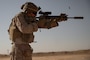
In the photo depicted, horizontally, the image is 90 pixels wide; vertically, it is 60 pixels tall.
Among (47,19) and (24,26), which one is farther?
(47,19)

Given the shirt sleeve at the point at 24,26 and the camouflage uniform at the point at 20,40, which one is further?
the camouflage uniform at the point at 20,40

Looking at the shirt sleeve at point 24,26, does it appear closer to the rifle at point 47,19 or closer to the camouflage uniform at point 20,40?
the camouflage uniform at point 20,40

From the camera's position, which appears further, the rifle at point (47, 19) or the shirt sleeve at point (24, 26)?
the rifle at point (47, 19)

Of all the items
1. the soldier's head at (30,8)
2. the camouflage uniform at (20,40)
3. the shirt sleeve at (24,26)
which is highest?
the soldier's head at (30,8)

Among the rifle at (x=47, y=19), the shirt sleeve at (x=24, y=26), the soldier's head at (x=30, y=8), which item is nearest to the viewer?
the shirt sleeve at (x=24, y=26)

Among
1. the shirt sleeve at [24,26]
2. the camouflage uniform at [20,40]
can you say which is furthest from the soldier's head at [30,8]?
the shirt sleeve at [24,26]

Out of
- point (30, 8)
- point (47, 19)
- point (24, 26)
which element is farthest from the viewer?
point (47, 19)

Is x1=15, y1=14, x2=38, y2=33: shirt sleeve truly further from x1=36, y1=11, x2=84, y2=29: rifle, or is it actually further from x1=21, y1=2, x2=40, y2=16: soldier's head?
x1=36, y1=11, x2=84, y2=29: rifle

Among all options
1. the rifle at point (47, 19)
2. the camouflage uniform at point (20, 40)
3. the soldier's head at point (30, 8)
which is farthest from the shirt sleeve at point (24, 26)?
the rifle at point (47, 19)

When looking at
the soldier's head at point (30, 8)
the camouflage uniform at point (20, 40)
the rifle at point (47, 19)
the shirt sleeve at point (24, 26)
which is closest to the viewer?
the shirt sleeve at point (24, 26)

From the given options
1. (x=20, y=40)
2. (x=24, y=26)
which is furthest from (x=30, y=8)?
(x=20, y=40)

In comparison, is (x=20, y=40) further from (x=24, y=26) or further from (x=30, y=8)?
(x=30, y=8)

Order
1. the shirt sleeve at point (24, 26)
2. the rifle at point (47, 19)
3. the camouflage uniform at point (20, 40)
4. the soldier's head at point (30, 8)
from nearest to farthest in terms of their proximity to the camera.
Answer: the shirt sleeve at point (24, 26) < the camouflage uniform at point (20, 40) < the soldier's head at point (30, 8) < the rifle at point (47, 19)

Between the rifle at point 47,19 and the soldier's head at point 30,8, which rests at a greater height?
the soldier's head at point 30,8
